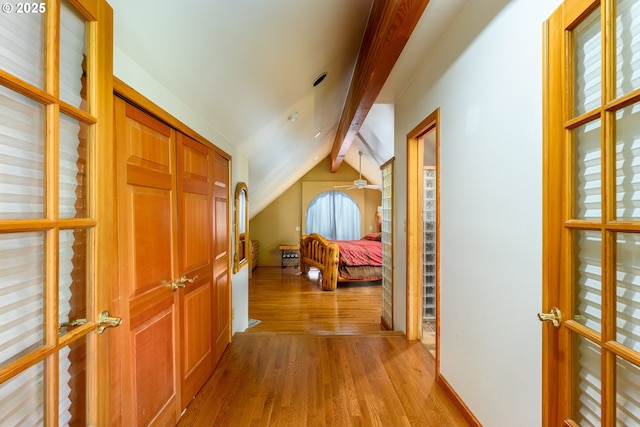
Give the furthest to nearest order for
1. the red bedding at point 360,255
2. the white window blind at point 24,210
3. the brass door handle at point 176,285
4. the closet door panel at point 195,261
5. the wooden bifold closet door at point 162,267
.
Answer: the red bedding at point 360,255
the closet door panel at point 195,261
the brass door handle at point 176,285
the wooden bifold closet door at point 162,267
the white window blind at point 24,210

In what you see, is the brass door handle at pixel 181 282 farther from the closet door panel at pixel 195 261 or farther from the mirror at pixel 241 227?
the mirror at pixel 241 227

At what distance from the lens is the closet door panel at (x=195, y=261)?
1.67m

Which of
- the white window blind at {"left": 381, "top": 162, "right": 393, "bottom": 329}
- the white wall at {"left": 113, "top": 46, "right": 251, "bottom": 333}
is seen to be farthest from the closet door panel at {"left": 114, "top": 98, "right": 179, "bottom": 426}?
the white window blind at {"left": 381, "top": 162, "right": 393, "bottom": 329}

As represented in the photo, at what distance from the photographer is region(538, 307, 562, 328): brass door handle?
0.93 meters

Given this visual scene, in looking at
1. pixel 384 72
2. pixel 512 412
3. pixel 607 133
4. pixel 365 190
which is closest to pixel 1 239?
pixel 607 133

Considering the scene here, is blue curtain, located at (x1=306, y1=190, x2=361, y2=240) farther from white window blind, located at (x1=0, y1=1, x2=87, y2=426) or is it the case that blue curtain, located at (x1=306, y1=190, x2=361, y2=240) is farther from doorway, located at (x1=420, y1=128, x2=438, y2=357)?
white window blind, located at (x1=0, y1=1, x2=87, y2=426)

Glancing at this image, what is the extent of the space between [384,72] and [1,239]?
2185 millimetres

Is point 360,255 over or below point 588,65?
below

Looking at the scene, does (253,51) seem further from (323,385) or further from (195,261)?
(323,385)

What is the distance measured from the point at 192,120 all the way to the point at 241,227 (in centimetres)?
162

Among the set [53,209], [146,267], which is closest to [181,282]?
[146,267]

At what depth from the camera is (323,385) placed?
6.35 ft

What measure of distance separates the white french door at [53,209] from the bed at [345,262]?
4.60 m

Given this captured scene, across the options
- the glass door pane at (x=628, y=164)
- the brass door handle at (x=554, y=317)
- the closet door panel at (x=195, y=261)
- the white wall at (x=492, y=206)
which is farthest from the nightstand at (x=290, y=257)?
the glass door pane at (x=628, y=164)
